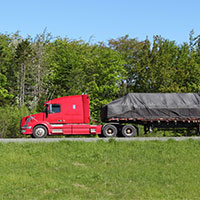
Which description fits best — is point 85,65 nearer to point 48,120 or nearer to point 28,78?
point 28,78

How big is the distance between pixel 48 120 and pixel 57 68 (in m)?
29.0

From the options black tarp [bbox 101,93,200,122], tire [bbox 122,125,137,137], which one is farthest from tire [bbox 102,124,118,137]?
black tarp [bbox 101,93,200,122]

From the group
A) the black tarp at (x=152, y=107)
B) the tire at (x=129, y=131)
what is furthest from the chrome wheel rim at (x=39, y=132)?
the tire at (x=129, y=131)

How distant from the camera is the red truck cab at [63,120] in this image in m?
22.9

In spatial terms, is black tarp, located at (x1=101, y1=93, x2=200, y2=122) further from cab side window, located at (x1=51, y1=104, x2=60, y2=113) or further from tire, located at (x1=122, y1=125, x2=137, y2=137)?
cab side window, located at (x1=51, y1=104, x2=60, y2=113)

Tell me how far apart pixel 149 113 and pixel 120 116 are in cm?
208

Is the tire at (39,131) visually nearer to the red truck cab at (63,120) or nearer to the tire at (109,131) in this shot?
the red truck cab at (63,120)

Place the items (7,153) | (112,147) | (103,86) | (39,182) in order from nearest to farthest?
1. (39,182)
2. (7,153)
3. (112,147)
4. (103,86)

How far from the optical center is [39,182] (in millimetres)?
11438

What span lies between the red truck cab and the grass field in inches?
231

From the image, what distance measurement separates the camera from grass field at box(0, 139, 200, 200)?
10.6 metres

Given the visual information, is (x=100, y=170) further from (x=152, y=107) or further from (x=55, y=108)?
(x=152, y=107)

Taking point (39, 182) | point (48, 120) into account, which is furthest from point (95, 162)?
point (48, 120)

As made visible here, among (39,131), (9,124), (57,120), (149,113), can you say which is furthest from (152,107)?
(9,124)
